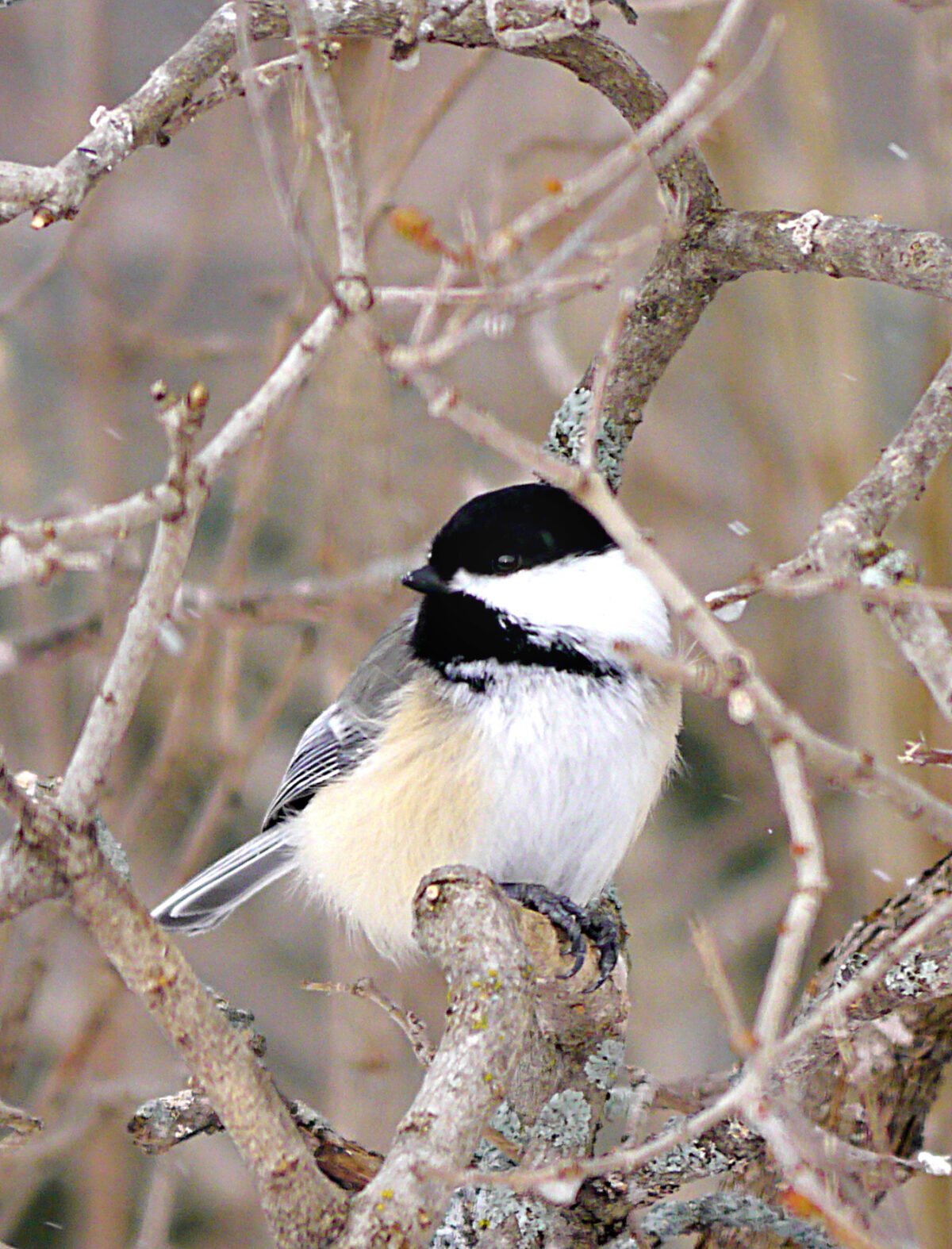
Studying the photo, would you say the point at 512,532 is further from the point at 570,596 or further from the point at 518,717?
the point at 518,717

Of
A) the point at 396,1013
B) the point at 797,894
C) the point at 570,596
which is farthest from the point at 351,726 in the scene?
the point at 797,894

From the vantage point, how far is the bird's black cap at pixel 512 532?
219 centimetres

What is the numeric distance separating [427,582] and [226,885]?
75 centimetres

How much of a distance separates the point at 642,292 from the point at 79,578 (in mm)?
2869

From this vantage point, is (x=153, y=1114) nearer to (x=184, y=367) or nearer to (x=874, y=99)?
(x=184, y=367)

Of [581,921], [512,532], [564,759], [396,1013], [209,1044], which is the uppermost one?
[512,532]

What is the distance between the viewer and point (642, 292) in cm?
222

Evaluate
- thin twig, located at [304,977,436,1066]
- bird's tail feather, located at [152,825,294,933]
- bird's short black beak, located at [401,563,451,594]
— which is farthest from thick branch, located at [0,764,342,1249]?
bird's tail feather, located at [152,825,294,933]

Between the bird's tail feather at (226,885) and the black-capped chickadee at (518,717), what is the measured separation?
33cm

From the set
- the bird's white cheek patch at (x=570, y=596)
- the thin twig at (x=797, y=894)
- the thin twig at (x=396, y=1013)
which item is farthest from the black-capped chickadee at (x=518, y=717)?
the thin twig at (x=797, y=894)

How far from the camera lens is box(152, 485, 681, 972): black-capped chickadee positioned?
7.08 feet

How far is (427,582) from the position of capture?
221 cm

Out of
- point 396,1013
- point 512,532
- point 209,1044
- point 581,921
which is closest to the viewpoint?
point 209,1044

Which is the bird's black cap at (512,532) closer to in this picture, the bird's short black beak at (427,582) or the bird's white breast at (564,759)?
the bird's short black beak at (427,582)
